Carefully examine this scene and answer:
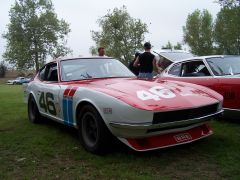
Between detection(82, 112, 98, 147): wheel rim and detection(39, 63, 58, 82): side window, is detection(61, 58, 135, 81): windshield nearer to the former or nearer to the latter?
detection(39, 63, 58, 82): side window

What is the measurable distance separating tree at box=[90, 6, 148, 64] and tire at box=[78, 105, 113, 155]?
113 feet

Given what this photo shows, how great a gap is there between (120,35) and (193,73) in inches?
1347

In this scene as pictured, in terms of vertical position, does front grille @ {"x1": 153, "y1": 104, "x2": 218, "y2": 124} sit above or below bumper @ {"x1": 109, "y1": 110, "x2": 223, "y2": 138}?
above

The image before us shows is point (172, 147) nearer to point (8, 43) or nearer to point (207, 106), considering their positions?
point (207, 106)

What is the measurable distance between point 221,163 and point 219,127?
2.01 m

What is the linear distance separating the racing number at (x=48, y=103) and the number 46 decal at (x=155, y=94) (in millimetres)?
1914

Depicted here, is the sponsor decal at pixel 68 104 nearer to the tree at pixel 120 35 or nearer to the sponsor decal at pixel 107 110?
the sponsor decal at pixel 107 110

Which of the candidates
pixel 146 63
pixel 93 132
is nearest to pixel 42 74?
Answer: pixel 146 63

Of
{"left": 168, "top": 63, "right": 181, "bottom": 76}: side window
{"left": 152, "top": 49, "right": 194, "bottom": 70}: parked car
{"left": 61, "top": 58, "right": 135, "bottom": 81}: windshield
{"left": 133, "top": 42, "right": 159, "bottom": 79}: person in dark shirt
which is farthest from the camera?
{"left": 152, "top": 49, "right": 194, "bottom": 70}: parked car

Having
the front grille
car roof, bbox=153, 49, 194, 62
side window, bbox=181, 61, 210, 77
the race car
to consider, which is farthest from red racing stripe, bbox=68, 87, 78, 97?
car roof, bbox=153, 49, 194, 62

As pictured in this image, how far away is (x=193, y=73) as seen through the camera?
23.9ft

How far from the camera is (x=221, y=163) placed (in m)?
4.38

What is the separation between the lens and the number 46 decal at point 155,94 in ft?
14.9

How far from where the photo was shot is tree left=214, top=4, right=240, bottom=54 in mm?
39075
